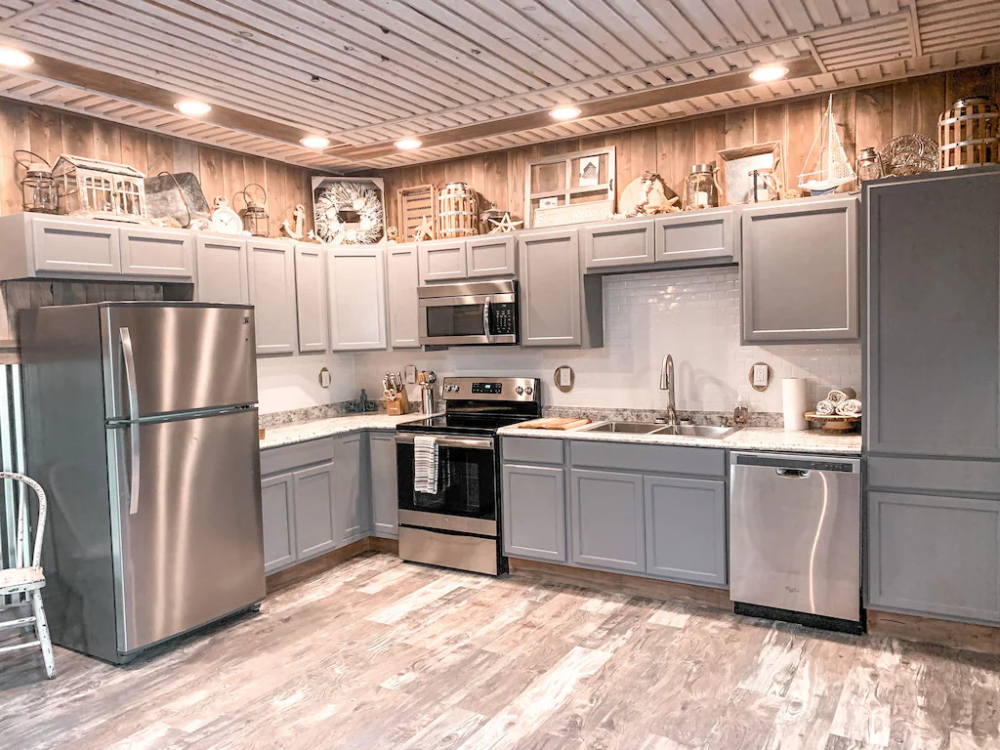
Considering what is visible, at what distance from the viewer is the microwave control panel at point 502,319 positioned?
4625 millimetres

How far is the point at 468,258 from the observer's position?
4785mm

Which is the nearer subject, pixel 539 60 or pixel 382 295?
pixel 539 60

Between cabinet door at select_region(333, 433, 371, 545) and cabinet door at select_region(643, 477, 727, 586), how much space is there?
194cm

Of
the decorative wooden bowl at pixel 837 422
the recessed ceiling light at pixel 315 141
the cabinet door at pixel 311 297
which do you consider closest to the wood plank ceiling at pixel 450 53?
the recessed ceiling light at pixel 315 141

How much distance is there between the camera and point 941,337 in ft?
10.5

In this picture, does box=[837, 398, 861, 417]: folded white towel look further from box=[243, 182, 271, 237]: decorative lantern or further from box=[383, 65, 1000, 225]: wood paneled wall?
box=[243, 182, 271, 237]: decorative lantern

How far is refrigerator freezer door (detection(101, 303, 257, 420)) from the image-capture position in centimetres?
328

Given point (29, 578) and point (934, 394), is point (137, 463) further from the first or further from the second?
point (934, 394)

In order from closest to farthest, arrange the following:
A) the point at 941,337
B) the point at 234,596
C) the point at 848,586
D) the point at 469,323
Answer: the point at 941,337 < the point at 848,586 < the point at 234,596 < the point at 469,323

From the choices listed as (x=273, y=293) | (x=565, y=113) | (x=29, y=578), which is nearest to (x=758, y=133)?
(x=565, y=113)

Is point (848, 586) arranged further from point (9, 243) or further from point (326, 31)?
point (9, 243)

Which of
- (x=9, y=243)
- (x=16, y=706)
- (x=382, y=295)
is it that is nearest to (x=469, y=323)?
(x=382, y=295)

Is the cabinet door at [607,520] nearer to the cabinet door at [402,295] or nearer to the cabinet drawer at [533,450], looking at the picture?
the cabinet drawer at [533,450]

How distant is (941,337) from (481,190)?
3.02 m
